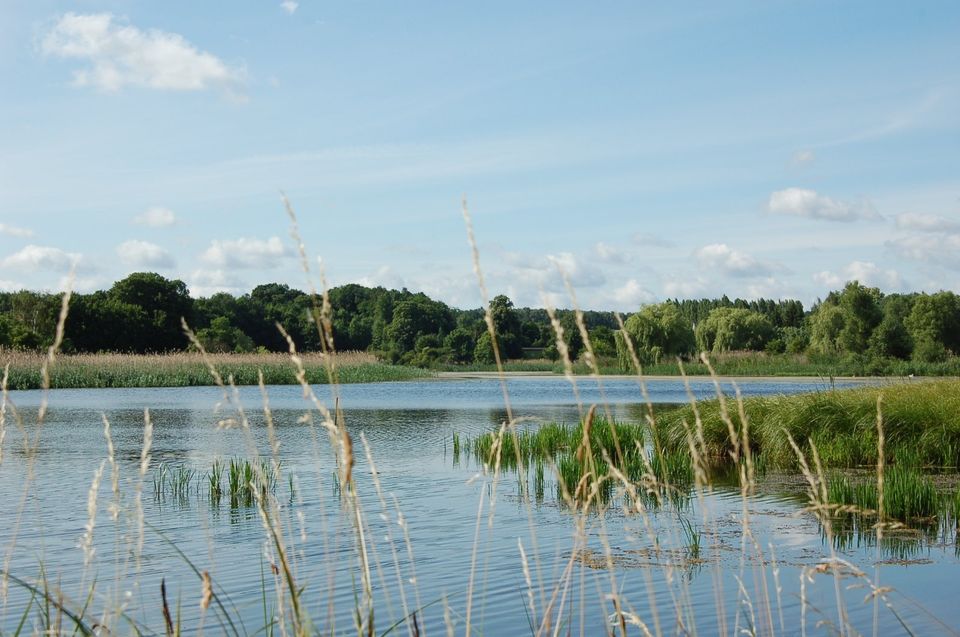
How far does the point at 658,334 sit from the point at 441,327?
115 ft

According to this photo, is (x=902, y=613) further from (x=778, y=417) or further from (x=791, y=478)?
(x=778, y=417)

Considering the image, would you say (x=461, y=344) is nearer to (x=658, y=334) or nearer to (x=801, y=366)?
(x=658, y=334)

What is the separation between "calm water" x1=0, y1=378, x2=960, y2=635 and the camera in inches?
258

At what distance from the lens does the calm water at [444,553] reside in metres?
6.54

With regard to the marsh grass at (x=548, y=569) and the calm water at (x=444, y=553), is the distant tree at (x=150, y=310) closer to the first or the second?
the calm water at (x=444, y=553)

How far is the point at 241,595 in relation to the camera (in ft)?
24.3

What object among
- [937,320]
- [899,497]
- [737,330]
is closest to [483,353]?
[737,330]

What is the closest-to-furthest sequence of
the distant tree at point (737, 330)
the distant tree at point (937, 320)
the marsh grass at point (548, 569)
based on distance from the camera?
1. the marsh grass at point (548, 569)
2. the distant tree at point (937, 320)
3. the distant tree at point (737, 330)

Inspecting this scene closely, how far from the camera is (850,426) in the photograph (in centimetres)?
1501

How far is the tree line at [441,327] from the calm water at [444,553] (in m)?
27.3

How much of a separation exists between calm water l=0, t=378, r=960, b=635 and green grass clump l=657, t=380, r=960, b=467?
2669 mm

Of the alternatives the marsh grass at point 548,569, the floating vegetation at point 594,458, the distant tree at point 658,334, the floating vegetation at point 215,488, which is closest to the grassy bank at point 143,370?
the distant tree at point 658,334

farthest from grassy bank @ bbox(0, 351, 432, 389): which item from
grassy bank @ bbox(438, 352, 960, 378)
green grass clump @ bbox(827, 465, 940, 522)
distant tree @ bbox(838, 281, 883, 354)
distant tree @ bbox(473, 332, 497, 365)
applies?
distant tree @ bbox(473, 332, 497, 365)

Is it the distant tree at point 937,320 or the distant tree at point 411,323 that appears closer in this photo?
the distant tree at point 937,320
